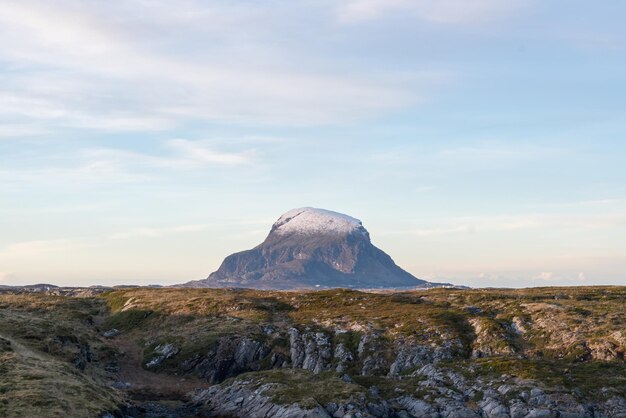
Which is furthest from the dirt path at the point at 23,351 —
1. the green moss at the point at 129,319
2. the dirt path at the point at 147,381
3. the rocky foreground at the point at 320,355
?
the green moss at the point at 129,319

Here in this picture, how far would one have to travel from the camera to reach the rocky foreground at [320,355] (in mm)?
64913

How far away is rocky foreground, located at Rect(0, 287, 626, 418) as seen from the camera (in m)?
64.9

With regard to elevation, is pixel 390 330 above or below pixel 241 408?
above

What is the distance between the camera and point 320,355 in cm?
9275

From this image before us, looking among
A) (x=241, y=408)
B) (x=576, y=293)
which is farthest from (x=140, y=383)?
(x=576, y=293)

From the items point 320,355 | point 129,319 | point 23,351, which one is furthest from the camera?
point 129,319

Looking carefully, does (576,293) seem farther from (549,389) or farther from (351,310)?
(549,389)

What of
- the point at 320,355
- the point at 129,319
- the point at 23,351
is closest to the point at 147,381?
the point at 23,351

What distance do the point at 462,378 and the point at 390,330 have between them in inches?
1008

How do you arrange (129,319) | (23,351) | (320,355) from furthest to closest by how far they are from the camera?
(129,319)
(320,355)
(23,351)

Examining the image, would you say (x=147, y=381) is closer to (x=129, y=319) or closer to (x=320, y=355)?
(x=320, y=355)

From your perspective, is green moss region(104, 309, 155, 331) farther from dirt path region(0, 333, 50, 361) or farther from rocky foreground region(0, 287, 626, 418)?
dirt path region(0, 333, 50, 361)

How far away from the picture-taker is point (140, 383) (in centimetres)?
8631

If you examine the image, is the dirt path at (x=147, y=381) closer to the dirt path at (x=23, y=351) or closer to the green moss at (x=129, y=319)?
the green moss at (x=129, y=319)
